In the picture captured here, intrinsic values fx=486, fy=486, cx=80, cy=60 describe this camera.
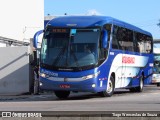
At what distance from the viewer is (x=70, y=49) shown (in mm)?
21578

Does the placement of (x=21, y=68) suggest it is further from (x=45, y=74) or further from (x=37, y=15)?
(x=37, y=15)

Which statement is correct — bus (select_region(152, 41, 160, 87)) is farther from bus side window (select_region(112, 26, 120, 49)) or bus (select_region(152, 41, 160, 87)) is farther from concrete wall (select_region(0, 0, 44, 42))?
bus side window (select_region(112, 26, 120, 49))

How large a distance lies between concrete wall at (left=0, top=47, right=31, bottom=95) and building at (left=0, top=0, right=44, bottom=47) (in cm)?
1022

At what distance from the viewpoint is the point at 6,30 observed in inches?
1895

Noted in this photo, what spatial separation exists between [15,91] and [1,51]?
8.87 ft

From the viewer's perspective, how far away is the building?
47.4 metres

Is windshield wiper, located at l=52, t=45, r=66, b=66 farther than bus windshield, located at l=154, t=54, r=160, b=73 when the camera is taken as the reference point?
No

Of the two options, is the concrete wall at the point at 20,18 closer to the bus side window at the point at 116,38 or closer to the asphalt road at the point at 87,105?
the bus side window at the point at 116,38

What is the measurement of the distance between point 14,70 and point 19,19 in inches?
871

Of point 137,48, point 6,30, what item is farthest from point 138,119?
point 6,30

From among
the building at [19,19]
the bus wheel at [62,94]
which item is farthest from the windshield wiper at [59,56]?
the building at [19,19]

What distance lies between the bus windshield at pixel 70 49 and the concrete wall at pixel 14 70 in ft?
27.5

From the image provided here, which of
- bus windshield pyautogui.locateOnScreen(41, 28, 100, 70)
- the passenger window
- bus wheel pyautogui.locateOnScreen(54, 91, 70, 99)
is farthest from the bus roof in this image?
bus wheel pyautogui.locateOnScreen(54, 91, 70, 99)

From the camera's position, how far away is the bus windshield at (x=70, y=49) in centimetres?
2134
